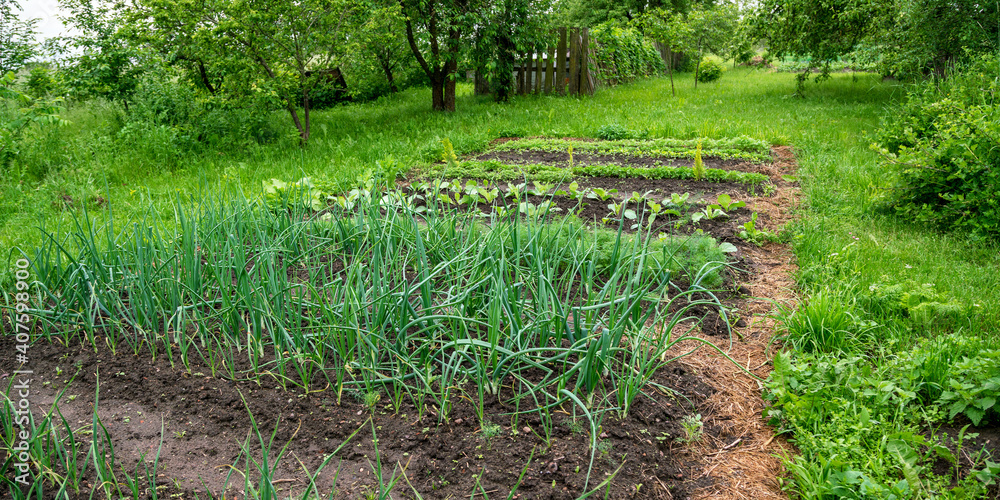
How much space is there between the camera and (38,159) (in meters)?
5.74

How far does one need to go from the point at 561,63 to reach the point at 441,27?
3.81 meters

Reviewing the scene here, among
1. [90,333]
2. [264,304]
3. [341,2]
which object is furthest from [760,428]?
[341,2]

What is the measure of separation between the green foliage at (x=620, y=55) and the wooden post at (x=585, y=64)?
75cm

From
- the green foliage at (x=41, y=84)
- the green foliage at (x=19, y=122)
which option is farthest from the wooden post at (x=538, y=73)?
the green foliage at (x=19, y=122)

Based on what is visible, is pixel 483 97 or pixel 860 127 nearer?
pixel 860 127

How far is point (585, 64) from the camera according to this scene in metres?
12.4

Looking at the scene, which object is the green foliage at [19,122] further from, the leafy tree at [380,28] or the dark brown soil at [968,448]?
the dark brown soil at [968,448]

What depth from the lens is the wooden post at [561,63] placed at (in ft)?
40.5

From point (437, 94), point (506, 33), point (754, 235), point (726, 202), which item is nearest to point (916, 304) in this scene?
point (754, 235)

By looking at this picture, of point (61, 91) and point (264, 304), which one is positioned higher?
point (61, 91)

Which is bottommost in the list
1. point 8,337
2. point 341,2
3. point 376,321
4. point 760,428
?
point 760,428

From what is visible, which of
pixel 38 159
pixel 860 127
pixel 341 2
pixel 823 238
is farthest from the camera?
pixel 860 127

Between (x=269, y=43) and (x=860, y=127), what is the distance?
7.64 m

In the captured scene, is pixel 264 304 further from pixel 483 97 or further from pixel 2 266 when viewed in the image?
pixel 483 97
